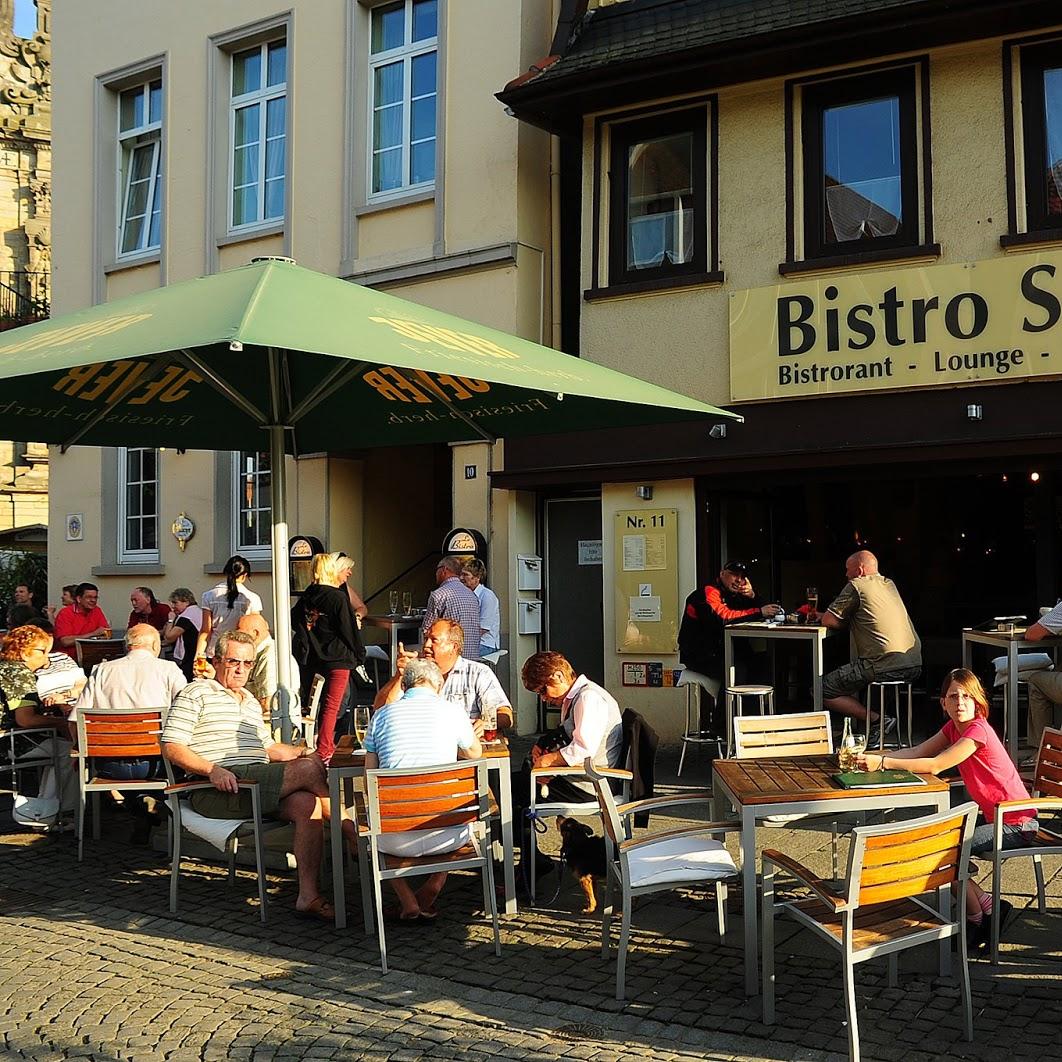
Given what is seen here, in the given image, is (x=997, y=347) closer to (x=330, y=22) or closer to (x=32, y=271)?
(x=330, y=22)

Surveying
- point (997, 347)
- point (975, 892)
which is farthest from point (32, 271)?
point (975, 892)

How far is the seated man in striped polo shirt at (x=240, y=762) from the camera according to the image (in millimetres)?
6348

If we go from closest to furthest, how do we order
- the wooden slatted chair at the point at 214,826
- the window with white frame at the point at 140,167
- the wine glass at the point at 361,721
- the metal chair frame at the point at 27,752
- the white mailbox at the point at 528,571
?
the wooden slatted chair at the point at 214,826 → the wine glass at the point at 361,721 → the metal chair frame at the point at 27,752 → the white mailbox at the point at 528,571 → the window with white frame at the point at 140,167

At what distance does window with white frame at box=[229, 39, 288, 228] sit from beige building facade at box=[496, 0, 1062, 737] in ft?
12.5

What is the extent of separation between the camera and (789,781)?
5.62 metres

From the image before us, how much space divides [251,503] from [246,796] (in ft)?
28.3

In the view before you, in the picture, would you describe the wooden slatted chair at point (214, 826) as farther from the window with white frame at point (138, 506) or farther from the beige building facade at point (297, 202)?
the window with white frame at point (138, 506)

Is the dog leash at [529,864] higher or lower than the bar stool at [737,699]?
lower

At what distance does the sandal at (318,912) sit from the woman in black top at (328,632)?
3560mm

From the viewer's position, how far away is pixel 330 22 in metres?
14.0

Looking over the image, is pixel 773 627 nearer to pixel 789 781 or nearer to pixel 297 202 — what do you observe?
pixel 789 781

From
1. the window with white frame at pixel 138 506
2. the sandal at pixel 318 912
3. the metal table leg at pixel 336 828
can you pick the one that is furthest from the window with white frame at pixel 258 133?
the sandal at pixel 318 912

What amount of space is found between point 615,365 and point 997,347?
3.38 m

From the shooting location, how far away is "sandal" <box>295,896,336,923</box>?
244 inches
